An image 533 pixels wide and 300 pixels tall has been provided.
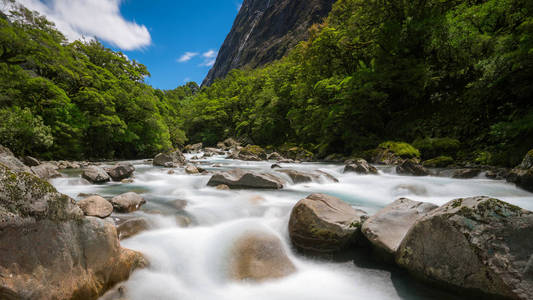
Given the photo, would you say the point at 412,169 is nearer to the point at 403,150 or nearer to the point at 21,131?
the point at 403,150

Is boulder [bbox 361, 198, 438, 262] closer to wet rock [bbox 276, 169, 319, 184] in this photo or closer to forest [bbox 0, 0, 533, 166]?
wet rock [bbox 276, 169, 319, 184]

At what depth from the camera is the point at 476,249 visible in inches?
89.5

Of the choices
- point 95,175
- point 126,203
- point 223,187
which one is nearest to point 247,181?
point 223,187

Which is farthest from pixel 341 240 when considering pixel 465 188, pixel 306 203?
pixel 465 188

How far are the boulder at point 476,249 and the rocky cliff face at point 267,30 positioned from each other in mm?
68514

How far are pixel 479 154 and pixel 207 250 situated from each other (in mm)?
12265

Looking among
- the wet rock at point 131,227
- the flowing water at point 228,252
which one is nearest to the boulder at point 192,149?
the flowing water at point 228,252

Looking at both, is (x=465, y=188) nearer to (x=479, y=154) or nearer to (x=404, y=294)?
(x=479, y=154)

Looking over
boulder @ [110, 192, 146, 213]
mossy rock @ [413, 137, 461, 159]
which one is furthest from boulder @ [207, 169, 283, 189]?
mossy rock @ [413, 137, 461, 159]

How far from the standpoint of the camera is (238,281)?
2.84m

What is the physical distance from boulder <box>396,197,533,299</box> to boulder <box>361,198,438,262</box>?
0.99 feet

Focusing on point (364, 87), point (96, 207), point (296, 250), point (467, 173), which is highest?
point (364, 87)

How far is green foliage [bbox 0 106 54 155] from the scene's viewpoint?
1020cm

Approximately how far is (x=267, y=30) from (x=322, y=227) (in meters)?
110
